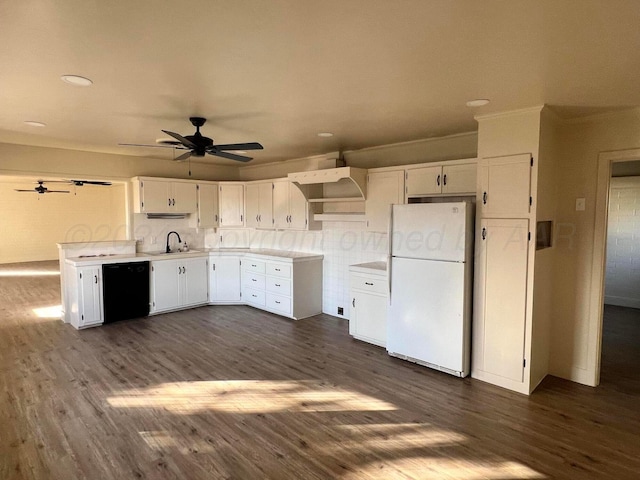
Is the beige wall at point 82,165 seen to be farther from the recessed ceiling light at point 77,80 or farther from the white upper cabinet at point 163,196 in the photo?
the recessed ceiling light at point 77,80

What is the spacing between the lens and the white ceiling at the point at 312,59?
1727 mm

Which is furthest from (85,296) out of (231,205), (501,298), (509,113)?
(509,113)

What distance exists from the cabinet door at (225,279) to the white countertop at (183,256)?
0.52 feet

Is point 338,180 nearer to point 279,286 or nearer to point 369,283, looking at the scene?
point 369,283

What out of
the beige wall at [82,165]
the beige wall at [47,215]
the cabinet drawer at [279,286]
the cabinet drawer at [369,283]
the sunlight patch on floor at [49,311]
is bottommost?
the sunlight patch on floor at [49,311]

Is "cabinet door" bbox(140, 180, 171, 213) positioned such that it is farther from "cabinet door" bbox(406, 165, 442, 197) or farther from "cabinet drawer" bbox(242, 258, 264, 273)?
"cabinet door" bbox(406, 165, 442, 197)

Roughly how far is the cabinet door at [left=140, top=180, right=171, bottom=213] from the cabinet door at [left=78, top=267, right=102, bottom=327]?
4.14 ft

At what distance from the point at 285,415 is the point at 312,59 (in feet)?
8.66

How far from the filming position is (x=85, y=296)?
511 cm

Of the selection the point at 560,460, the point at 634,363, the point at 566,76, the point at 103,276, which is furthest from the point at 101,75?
the point at 634,363

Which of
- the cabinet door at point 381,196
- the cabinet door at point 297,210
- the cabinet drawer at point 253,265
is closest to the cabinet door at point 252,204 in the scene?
the cabinet drawer at point 253,265

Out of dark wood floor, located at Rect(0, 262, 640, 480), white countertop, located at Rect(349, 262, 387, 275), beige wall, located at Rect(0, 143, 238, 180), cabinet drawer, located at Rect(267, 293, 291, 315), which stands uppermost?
beige wall, located at Rect(0, 143, 238, 180)

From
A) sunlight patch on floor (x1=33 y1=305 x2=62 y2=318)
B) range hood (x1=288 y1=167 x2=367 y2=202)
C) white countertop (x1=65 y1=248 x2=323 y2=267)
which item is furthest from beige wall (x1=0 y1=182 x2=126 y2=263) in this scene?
range hood (x1=288 y1=167 x2=367 y2=202)

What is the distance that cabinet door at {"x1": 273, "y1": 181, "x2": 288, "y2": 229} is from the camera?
234 inches
